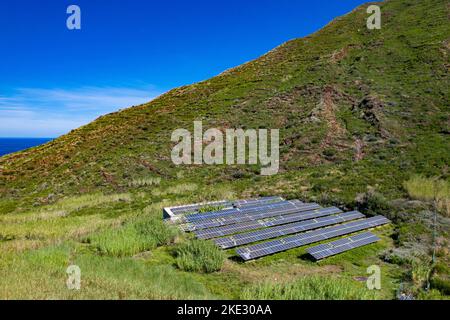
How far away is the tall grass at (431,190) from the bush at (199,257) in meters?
13.1

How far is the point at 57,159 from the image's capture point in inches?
1649

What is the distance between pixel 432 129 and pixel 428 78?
1305 centimetres

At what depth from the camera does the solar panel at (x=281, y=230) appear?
44.8 feet

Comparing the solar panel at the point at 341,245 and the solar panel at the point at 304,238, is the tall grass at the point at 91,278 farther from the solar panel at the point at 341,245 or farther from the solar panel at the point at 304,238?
the solar panel at the point at 341,245

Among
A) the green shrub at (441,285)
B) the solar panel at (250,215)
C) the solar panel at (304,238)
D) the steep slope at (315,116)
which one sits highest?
the steep slope at (315,116)

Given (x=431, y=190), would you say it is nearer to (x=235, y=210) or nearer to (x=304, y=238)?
(x=304, y=238)

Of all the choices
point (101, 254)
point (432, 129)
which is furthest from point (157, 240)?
point (432, 129)

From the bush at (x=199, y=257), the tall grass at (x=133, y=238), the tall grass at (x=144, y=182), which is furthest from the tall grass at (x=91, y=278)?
the tall grass at (x=144, y=182)

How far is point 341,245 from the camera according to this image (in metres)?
13.7

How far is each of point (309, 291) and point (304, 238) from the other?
531cm

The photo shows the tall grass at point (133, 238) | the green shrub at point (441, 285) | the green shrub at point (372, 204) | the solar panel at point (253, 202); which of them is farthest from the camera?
the solar panel at point (253, 202)

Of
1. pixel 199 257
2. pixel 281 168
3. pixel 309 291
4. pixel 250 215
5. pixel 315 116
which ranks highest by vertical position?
pixel 315 116

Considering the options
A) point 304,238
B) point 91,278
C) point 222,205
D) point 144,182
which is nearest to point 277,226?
point 304,238
